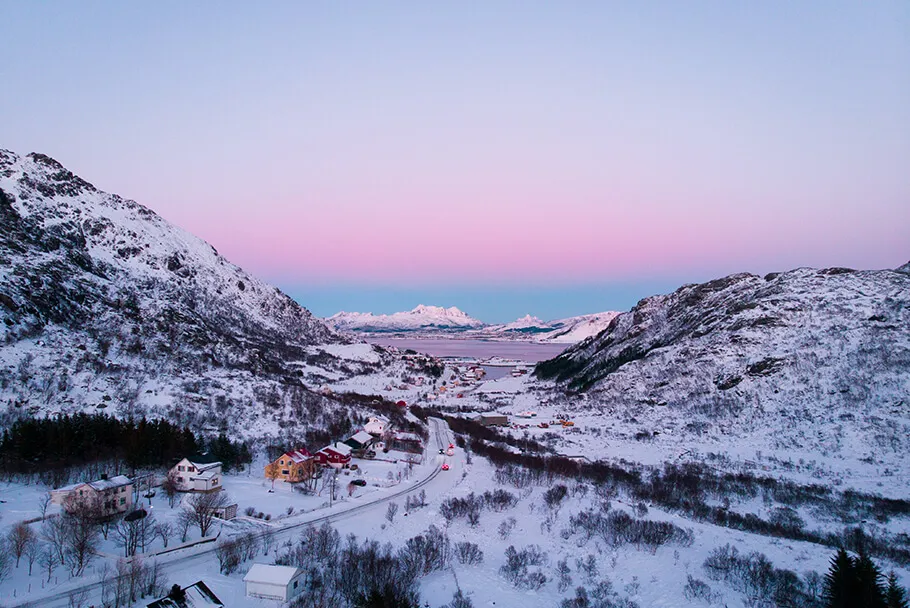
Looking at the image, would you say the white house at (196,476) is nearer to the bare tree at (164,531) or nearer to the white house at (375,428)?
the bare tree at (164,531)

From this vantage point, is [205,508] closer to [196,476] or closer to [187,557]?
[187,557]

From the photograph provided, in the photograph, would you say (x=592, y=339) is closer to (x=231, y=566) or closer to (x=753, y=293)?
(x=753, y=293)

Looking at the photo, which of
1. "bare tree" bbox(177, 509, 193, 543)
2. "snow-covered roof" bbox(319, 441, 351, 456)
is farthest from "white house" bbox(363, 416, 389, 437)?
"bare tree" bbox(177, 509, 193, 543)

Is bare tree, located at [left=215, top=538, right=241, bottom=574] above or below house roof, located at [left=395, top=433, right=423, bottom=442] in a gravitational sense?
below

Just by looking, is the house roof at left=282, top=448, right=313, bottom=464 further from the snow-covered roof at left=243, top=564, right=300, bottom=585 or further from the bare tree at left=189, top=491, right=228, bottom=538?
the snow-covered roof at left=243, top=564, right=300, bottom=585

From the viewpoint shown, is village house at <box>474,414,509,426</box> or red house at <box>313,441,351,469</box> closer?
red house at <box>313,441,351,469</box>

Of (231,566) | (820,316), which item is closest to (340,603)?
(231,566)
